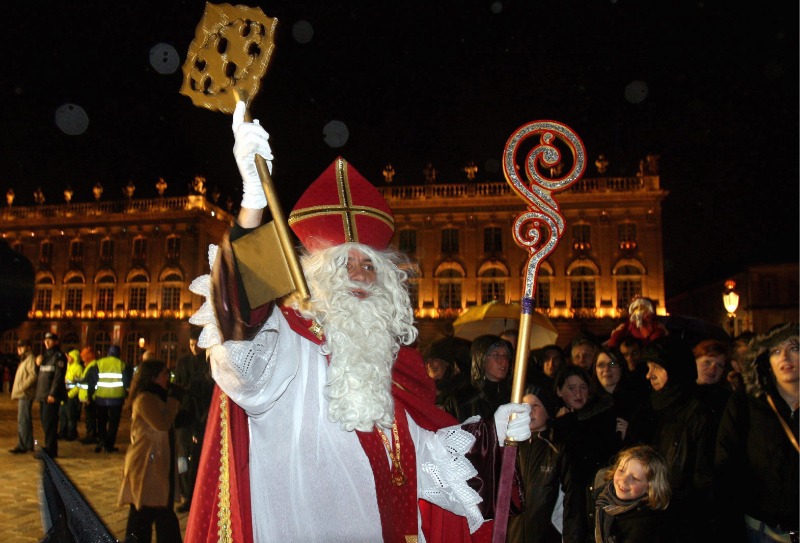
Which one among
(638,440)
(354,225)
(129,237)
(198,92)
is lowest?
(638,440)

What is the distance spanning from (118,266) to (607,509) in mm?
47142

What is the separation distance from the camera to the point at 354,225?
8.72ft

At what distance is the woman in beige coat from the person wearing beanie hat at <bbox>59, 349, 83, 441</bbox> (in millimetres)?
7851

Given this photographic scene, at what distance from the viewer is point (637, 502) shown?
3.56 metres

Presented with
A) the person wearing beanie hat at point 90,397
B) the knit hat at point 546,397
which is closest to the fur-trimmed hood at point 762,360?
the knit hat at point 546,397

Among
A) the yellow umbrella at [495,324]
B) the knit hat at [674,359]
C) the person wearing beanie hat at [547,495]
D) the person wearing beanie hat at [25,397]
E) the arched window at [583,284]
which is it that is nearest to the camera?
the person wearing beanie hat at [547,495]

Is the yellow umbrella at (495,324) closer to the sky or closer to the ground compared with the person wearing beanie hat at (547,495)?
closer to the sky

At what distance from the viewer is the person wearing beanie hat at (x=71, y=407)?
40.2 ft

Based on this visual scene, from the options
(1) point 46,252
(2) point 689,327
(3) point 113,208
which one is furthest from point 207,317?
(1) point 46,252

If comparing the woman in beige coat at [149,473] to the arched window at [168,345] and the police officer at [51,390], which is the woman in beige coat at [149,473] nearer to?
the police officer at [51,390]

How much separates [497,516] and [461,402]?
2354 millimetres

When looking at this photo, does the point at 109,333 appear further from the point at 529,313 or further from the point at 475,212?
the point at 529,313

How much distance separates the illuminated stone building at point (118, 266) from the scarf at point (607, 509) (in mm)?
42547

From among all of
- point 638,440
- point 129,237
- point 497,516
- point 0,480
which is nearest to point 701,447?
point 638,440
